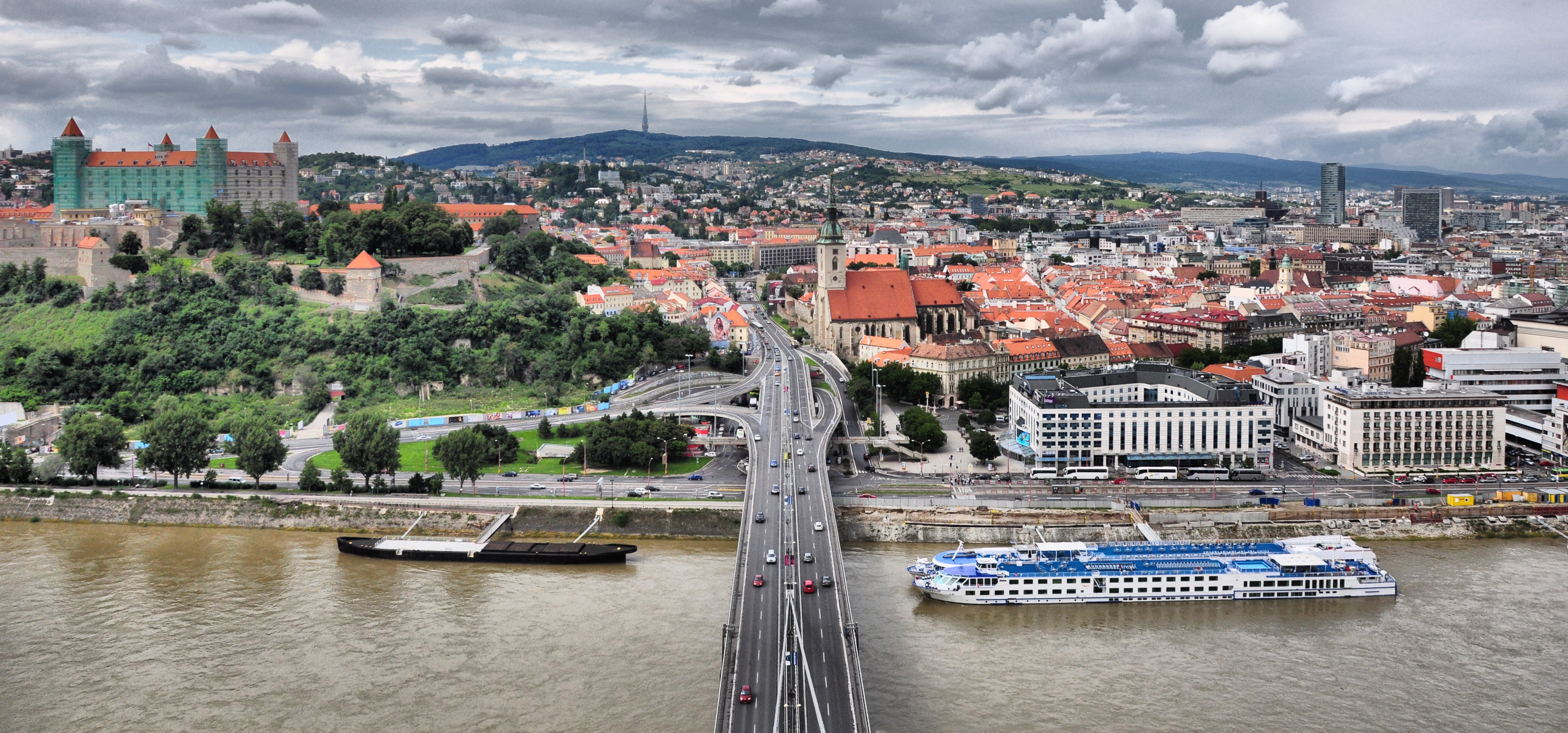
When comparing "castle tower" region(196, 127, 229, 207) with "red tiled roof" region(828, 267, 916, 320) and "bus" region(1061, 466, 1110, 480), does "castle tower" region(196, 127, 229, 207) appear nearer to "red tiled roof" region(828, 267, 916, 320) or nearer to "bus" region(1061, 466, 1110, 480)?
"red tiled roof" region(828, 267, 916, 320)

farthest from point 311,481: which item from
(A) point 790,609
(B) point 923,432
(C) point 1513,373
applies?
(C) point 1513,373

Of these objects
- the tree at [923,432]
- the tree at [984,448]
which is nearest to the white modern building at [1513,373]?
the tree at [984,448]

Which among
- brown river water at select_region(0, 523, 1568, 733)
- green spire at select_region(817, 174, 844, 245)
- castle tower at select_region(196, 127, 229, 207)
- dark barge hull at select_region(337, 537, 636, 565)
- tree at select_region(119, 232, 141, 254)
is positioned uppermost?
castle tower at select_region(196, 127, 229, 207)

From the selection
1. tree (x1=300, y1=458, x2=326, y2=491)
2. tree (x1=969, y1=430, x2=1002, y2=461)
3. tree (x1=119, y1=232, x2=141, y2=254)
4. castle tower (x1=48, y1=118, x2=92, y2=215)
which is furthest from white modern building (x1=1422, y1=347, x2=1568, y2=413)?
castle tower (x1=48, y1=118, x2=92, y2=215)

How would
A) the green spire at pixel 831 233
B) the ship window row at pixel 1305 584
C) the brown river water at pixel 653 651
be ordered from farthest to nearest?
the green spire at pixel 831 233 → the ship window row at pixel 1305 584 → the brown river water at pixel 653 651

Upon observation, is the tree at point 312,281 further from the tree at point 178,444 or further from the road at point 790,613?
the road at point 790,613

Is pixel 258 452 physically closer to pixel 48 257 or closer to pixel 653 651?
pixel 653 651
